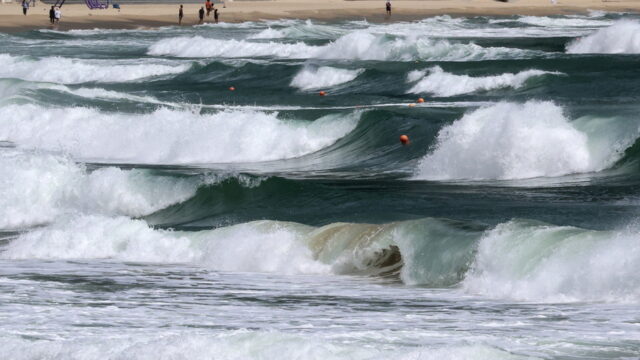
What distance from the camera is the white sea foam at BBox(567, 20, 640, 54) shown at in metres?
52.4

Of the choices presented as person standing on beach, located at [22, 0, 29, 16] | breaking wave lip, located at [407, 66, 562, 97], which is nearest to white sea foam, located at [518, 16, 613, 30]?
person standing on beach, located at [22, 0, 29, 16]

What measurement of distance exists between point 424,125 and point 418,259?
43.7 feet

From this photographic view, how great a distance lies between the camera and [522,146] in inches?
926

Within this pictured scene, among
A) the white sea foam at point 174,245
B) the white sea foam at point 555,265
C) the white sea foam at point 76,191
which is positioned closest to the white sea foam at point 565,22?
the white sea foam at point 76,191

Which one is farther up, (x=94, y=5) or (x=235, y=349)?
(x=235, y=349)

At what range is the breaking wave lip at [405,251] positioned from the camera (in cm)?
1380

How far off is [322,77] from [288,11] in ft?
157

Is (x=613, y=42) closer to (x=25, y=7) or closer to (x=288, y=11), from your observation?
(x=288, y=11)

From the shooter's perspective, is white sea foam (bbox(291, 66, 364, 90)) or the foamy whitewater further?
white sea foam (bbox(291, 66, 364, 90))

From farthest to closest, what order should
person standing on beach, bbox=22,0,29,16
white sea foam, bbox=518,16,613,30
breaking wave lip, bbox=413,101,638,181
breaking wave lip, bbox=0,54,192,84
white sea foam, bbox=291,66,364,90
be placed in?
person standing on beach, bbox=22,0,29,16 → white sea foam, bbox=518,16,613,30 → breaking wave lip, bbox=0,54,192,84 → white sea foam, bbox=291,66,364,90 → breaking wave lip, bbox=413,101,638,181

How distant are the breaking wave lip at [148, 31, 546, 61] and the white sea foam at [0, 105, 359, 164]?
19080mm

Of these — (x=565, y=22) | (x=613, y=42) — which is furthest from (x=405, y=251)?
(x=565, y=22)

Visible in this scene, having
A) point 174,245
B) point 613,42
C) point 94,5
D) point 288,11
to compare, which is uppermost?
point 174,245

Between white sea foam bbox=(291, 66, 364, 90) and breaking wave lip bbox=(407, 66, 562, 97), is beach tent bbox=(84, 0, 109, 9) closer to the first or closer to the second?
white sea foam bbox=(291, 66, 364, 90)
